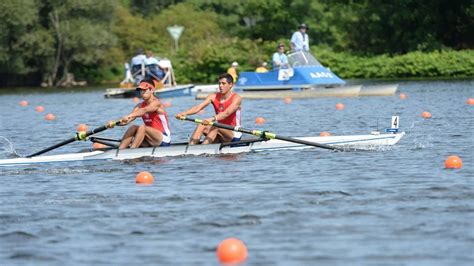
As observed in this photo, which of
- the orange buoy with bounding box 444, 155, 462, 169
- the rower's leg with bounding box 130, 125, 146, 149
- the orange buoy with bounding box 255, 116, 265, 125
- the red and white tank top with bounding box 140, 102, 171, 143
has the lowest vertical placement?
the orange buoy with bounding box 255, 116, 265, 125

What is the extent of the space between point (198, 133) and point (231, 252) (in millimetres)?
8087

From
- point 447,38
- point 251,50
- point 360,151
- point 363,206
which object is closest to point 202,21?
point 251,50

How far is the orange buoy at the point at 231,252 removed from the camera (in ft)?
30.4

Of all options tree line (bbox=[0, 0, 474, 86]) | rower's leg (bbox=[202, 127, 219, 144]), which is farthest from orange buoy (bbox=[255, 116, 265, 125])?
tree line (bbox=[0, 0, 474, 86])

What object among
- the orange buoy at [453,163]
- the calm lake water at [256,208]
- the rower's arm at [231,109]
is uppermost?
the rower's arm at [231,109]

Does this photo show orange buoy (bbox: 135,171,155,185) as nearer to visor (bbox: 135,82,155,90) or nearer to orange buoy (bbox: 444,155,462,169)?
visor (bbox: 135,82,155,90)

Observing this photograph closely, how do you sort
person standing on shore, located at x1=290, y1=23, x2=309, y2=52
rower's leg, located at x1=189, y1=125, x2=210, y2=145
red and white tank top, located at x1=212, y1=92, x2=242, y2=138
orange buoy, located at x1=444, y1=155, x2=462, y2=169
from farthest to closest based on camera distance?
person standing on shore, located at x1=290, y1=23, x2=309, y2=52, red and white tank top, located at x1=212, y1=92, x2=242, y2=138, rower's leg, located at x1=189, y1=125, x2=210, y2=145, orange buoy, located at x1=444, y1=155, x2=462, y2=169

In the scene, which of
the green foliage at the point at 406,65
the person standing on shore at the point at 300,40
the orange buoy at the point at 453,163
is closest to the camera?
the orange buoy at the point at 453,163

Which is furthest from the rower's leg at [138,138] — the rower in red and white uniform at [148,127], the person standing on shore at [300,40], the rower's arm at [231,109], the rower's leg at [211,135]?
the person standing on shore at [300,40]

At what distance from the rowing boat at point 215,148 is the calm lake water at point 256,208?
146 millimetres

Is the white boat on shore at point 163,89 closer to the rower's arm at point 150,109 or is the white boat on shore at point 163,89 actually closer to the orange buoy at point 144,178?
the rower's arm at point 150,109

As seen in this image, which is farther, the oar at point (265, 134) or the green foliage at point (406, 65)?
the green foliage at point (406, 65)

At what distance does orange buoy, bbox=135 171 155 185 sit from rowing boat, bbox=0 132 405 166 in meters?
2.21

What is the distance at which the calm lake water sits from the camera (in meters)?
9.73
